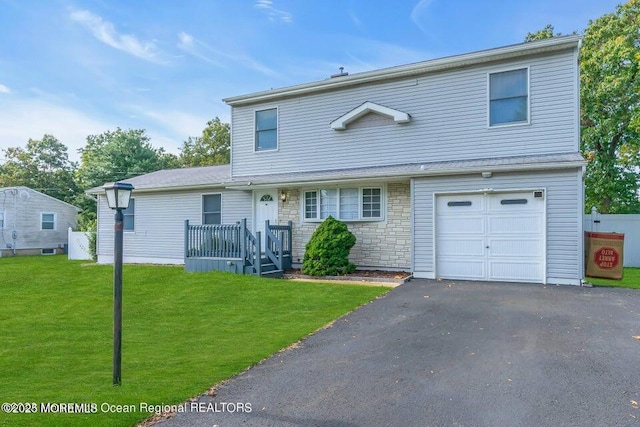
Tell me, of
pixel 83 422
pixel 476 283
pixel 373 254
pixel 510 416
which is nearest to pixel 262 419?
pixel 83 422

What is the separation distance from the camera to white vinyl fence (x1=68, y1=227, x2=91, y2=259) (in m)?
19.6

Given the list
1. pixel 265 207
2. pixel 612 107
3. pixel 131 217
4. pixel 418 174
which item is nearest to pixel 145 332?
pixel 418 174

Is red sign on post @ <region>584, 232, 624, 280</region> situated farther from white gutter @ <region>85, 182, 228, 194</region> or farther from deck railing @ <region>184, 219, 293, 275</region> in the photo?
white gutter @ <region>85, 182, 228, 194</region>

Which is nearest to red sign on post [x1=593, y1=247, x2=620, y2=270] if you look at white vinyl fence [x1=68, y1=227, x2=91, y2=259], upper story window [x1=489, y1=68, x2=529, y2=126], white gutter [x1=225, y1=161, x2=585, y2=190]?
white gutter [x1=225, y1=161, x2=585, y2=190]

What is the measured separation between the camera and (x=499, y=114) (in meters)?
10.4

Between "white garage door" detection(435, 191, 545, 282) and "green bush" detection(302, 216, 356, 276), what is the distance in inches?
93.9

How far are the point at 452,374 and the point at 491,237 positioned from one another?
6.38m

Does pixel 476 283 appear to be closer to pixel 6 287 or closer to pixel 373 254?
pixel 373 254

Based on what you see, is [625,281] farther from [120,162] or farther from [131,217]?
[120,162]

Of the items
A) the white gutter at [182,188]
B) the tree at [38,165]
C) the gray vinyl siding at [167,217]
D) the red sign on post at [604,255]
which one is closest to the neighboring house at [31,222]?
the gray vinyl siding at [167,217]

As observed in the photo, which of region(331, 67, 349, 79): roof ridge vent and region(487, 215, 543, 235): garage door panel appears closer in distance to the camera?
region(487, 215, 543, 235): garage door panel

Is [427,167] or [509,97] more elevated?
[509,97]

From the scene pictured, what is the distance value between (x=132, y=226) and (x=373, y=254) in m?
9.96

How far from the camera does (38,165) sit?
139ft
